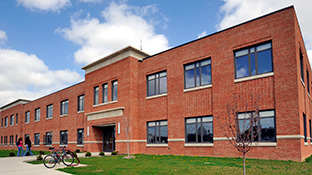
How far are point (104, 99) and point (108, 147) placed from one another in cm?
501

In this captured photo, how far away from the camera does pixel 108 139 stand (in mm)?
29188

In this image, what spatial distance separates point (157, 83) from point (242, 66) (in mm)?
8118

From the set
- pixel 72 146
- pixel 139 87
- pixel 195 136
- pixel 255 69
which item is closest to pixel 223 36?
pixel 255 69

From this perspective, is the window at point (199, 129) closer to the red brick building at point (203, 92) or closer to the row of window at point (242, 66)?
the red brick building at point (203, 92)

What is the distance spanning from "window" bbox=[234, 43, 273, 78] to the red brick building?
60mm

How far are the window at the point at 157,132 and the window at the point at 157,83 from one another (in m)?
2.66

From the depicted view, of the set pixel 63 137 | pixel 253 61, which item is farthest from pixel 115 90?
pixel 253 61

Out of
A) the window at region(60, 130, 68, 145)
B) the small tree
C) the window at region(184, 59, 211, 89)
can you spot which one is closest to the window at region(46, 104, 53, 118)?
the window at region(60, 130, 68, 145)

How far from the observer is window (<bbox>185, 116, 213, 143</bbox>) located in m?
19.8

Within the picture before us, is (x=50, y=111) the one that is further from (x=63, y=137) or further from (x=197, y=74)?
(x=197, y=74)

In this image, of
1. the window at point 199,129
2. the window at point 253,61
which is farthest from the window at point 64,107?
the window at point 253,61

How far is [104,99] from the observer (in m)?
28.5

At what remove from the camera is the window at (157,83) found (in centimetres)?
2377

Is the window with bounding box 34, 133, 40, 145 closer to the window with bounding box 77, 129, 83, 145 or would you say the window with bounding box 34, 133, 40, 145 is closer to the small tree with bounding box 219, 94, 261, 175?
the window with bounding box 77, 129, 83, 145
